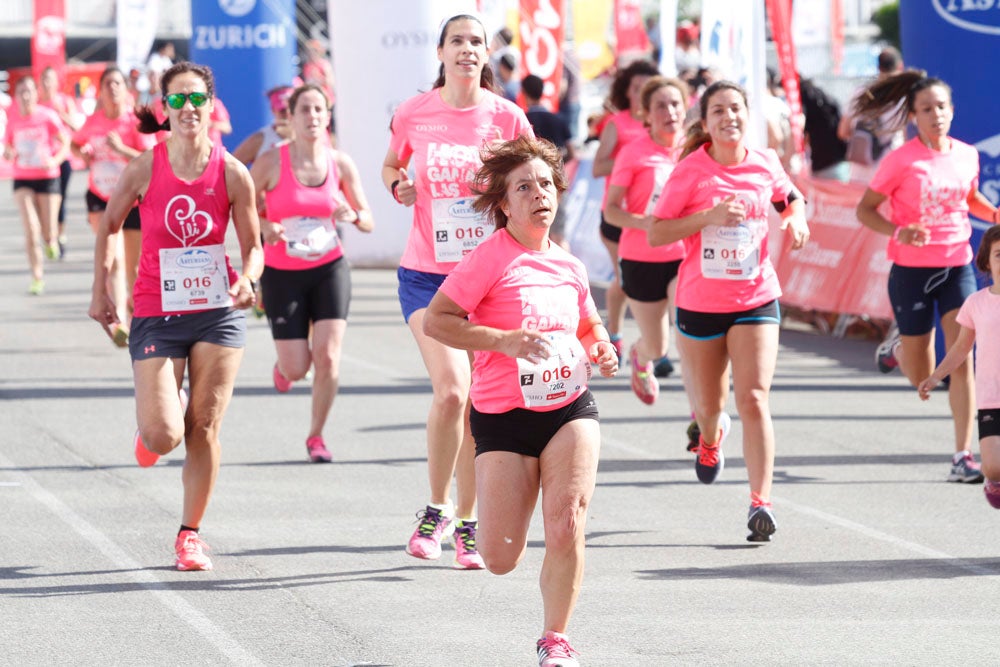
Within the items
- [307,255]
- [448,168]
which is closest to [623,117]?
[307,255]

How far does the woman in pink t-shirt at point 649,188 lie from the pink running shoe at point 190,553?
142 inches

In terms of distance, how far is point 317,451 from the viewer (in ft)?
29.6

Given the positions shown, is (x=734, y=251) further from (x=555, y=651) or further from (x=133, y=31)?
(x=133, y=31)

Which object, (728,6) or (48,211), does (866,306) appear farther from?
(48,211)

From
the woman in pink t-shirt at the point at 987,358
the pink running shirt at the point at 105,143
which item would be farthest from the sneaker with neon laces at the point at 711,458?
the pink running shirt at the point at 105,143

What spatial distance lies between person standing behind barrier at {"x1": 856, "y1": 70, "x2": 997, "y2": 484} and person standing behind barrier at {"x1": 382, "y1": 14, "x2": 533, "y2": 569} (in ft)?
8.70

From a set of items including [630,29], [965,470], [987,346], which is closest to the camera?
[987,346]

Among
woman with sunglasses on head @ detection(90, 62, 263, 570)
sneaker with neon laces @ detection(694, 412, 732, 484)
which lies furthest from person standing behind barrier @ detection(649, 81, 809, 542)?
woman with sunglasses on head @ detection(90, 62, 263, 570)

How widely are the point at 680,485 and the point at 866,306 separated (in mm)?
5365

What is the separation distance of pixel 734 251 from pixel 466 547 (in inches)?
69.0

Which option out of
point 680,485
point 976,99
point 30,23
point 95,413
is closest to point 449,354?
point 680,485

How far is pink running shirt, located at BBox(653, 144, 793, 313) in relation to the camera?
286 inches

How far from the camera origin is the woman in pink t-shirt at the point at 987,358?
702 centimetres

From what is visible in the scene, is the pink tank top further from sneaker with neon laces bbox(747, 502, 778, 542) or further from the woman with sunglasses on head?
sneaker with neon laces bbox(747, 502, 778, 542)
